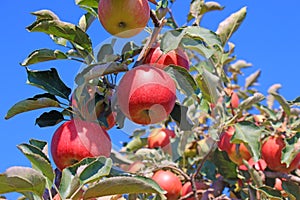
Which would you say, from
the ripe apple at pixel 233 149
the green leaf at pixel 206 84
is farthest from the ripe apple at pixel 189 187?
the green leaf at pixel 206 84

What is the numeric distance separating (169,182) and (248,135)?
55 cm

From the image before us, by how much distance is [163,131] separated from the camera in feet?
9.27

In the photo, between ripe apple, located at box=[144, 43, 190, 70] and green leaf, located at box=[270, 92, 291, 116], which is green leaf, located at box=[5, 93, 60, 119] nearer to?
ripe apple, located at box=[144, 43, 190, 70]

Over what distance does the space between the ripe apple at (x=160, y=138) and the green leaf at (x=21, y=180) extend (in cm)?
168

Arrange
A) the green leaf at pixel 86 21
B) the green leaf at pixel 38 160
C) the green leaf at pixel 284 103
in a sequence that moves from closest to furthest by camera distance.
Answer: the green leaf at pixel 38 160
the green leaf at pixel 86 21
the green leaf at pixel 284 103

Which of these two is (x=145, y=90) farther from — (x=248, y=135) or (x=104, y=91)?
(x=248, y=135)

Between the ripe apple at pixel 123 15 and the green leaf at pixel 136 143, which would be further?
the green leaf at pixel 136 143

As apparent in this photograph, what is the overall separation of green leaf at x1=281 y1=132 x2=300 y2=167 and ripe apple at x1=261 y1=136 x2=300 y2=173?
→ 5.3 inches

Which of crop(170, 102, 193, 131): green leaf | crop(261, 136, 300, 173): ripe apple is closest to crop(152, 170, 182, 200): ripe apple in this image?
crop(261, 136, 300, 173): ripe apple

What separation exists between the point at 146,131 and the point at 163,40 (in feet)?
5.65

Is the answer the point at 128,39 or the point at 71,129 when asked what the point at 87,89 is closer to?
the point at 71,129

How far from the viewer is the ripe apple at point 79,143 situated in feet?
4.16

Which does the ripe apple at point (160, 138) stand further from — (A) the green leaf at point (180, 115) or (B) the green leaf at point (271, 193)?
(A) the green leaf at point (180, 115)

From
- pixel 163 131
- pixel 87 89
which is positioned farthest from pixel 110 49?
pixel 163 131
